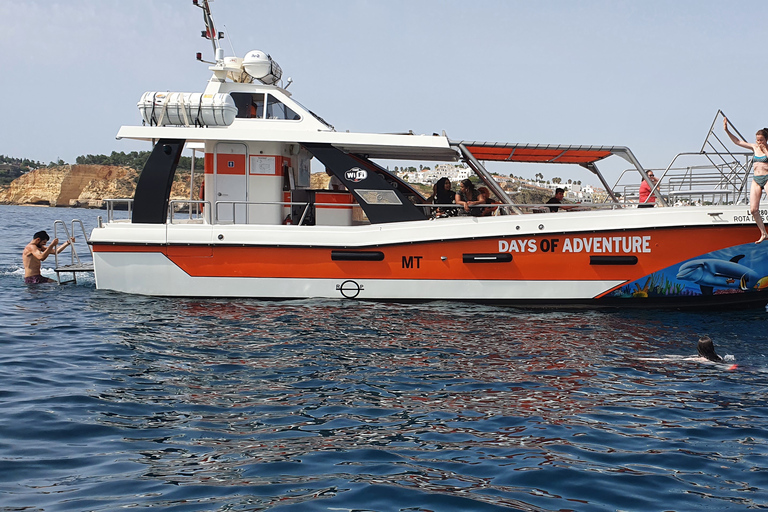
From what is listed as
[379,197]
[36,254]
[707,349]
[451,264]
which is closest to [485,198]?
[451,264]

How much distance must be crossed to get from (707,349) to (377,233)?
5.11 m

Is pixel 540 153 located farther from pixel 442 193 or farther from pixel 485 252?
pixel 485 252

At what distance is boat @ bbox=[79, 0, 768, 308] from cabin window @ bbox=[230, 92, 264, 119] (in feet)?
0.08

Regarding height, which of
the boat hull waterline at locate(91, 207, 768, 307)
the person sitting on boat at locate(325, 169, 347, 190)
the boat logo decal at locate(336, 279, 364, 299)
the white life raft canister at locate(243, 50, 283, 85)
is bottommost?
the boat logo decal at locate(336, 279, 364, 299)

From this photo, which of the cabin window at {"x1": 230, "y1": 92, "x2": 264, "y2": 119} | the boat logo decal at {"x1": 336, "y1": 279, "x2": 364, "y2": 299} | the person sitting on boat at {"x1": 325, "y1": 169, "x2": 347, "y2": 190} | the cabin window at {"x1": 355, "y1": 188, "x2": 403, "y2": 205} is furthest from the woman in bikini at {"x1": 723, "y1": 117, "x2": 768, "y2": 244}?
the cabin window at {"x1": 230, "y1": 92, "x2": 264, "y2": 119}

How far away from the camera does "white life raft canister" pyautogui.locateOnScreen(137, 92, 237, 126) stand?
37.3ft

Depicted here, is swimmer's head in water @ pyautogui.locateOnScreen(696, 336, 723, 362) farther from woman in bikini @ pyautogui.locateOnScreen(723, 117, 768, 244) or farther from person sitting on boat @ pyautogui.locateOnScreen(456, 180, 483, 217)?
person sitting on boat @ pyautogui.locateOnScreen(456, 180, 483, 217)

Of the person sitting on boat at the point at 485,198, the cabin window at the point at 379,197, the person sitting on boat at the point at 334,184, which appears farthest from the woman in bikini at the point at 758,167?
the person sitting on boat at the point at 334,184

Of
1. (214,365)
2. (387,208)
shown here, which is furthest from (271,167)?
(214,365)

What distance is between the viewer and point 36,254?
12805mm

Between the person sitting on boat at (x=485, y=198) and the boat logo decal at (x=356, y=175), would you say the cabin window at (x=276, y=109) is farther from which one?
the person sitting on boat at (x=485, y=198)

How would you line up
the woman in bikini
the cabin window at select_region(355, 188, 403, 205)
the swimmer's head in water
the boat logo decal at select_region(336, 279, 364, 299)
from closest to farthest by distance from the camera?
1. the swimmer's head in water
2. the woman in bikini
3. the boat logo decal at select_region(336, 279, 364, 299)
4. the cabin window at select_region(355, 188, 403, 205)

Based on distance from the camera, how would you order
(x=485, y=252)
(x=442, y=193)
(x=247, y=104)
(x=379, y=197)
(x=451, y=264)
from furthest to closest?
(x=247, y=104)
(x=442, y=193)
(x=379, y=197)
(x=451, y=264)
(x=485, y=252)

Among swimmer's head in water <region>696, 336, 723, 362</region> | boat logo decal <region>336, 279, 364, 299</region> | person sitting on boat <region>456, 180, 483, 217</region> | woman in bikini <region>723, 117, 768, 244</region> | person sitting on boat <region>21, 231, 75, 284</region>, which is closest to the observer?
swimmer's head in water <region>696, 336, 723, 362</region>
